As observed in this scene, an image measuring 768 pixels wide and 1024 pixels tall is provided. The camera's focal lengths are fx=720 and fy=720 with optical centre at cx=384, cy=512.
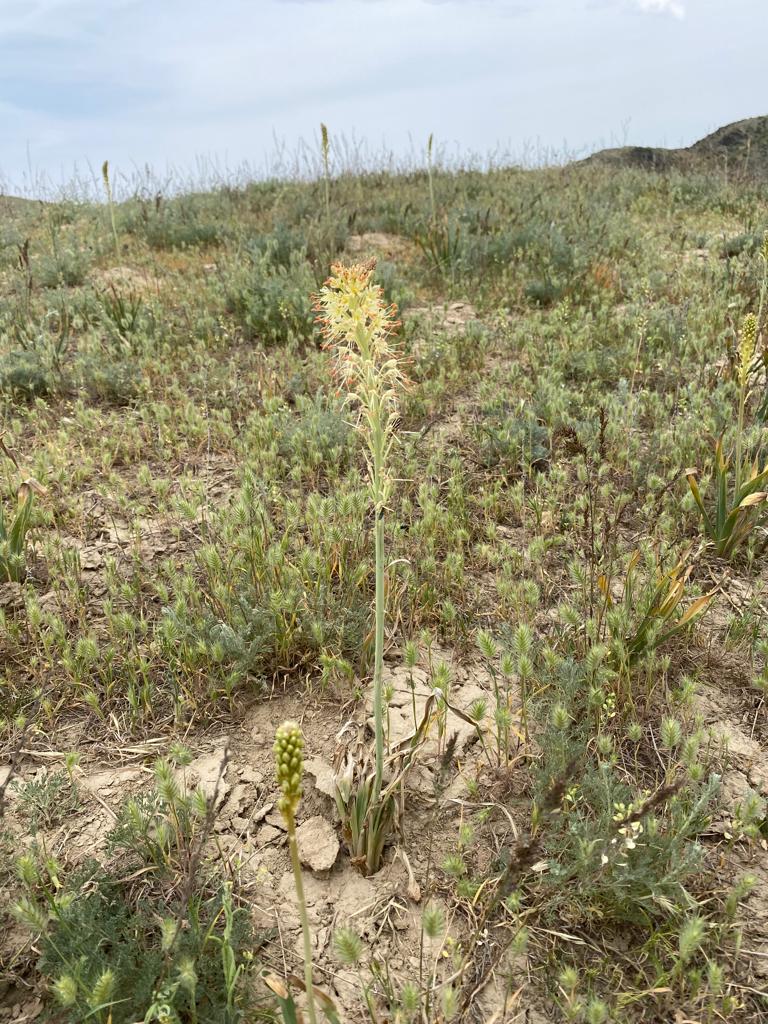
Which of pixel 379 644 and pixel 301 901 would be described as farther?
pixel 379 644

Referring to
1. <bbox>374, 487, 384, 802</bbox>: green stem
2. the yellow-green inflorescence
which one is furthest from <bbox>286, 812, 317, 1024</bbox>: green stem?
<bbox>374, 487, 384, 802</bbox>: green stem

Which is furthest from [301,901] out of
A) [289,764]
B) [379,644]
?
[379,644]

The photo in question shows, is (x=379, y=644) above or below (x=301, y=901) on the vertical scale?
above

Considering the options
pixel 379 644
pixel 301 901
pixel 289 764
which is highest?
pixel 289 764

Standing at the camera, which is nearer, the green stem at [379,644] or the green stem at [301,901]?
the green stem at [301,901]

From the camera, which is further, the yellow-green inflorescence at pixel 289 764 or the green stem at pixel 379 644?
the green stem at pixel 379 644

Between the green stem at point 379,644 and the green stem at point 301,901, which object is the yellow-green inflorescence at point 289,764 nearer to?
the green stem at point 301,901

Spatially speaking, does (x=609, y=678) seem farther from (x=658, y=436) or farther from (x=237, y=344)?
(x=237, y=344)

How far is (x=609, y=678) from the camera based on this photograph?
2627 millimetres

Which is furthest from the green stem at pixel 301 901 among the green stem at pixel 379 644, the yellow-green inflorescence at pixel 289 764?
the green stem at pixel 379 644

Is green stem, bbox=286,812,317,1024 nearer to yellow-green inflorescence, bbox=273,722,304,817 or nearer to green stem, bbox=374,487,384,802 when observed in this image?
yellow-green inflorescence, bbox=273,722,304,817

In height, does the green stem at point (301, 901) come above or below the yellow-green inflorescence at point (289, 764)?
below

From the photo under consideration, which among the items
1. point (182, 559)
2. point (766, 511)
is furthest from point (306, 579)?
point (766, 511)

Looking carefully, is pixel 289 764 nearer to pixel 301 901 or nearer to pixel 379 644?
pixel 301 901
